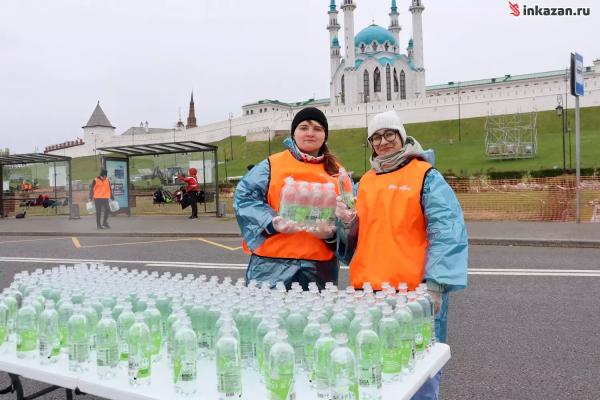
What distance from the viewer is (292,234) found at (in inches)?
149

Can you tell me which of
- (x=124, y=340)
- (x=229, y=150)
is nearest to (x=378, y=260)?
(x=124, y=340)

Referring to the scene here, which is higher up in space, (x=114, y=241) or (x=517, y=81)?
(x=517, y=81)

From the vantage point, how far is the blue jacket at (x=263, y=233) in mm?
3742

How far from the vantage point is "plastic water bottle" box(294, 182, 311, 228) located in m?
3.65

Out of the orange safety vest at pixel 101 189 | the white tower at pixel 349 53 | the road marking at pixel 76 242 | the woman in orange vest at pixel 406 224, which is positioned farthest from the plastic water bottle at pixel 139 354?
the white tower at pixel 349 53

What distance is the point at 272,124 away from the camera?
8894cm

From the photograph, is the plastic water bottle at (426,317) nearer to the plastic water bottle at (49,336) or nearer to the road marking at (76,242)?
the plastic water bottle at (49,336)

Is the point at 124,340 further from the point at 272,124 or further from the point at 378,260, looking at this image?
the point at 272,124

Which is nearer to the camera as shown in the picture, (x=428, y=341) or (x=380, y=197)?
(x=428, y=341)

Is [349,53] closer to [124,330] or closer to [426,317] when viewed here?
[426,317]

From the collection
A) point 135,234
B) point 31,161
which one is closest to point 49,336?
point 135,234

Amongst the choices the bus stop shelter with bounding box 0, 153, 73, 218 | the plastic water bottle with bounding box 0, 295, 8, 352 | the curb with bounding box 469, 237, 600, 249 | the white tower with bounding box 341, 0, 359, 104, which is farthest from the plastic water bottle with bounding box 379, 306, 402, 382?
the white tower with bounding box 341, 0, 359, 104

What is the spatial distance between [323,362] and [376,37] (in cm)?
11055

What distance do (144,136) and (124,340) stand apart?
102665mm
